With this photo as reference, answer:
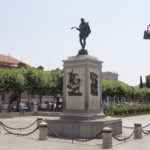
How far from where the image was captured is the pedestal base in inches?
675

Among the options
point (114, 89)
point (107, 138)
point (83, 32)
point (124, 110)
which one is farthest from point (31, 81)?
point (107, 138)

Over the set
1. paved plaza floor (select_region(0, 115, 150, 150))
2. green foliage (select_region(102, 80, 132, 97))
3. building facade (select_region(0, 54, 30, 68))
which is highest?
building facade (select_region(0, 54, 30, 68))

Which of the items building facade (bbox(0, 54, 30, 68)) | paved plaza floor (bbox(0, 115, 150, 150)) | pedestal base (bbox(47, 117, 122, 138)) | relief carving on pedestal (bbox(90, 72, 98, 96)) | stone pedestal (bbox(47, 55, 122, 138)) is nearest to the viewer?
paved plaza floor (bbox(0, 115, 150, 150))

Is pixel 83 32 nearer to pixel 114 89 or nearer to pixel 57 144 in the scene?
pixel 57 144

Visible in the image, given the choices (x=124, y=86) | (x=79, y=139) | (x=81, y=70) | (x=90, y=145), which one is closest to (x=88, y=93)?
(x=81, y=70)

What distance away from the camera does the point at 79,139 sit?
1680 centimetres

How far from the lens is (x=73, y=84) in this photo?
1905 centimetres

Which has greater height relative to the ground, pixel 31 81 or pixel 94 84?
pixel 31 81

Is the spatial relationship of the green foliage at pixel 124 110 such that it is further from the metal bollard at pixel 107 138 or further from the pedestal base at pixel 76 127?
the metal bollard at pixel 107 138

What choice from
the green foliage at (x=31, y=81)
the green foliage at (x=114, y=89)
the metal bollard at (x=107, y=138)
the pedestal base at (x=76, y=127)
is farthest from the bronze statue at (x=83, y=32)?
the green foliage at (x=114, y=89)

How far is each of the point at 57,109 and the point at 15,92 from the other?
17.1 ft

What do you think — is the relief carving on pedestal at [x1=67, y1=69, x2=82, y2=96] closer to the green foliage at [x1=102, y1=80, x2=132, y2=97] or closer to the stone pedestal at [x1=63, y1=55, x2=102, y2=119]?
the stone pedestal at [x1=63, y1=55, x2=102, y2=119]

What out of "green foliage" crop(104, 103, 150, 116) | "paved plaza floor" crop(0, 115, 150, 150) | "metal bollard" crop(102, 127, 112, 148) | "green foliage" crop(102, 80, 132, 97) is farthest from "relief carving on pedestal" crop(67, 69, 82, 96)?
"green foliage" crop(102, 80, 132, 97)

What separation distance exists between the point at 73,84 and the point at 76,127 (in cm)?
268
